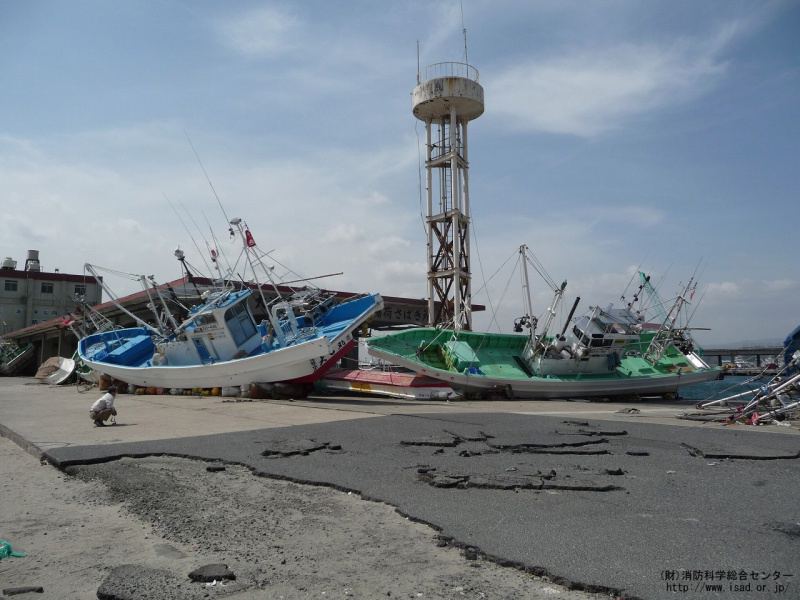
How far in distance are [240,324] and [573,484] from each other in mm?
19558

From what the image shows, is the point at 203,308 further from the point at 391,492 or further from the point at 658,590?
the point at 658,590

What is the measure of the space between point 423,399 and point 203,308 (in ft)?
30.7


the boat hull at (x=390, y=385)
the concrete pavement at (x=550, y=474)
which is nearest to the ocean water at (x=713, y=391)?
the concrete pavement at (x=550, y=474)

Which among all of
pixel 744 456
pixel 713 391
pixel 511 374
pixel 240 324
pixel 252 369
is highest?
pixel 240 324

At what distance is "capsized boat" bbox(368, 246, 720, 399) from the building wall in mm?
48508

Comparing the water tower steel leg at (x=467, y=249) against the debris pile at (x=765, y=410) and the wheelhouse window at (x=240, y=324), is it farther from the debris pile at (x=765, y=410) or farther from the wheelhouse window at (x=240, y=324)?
the debris pile at (x=765, y=410)

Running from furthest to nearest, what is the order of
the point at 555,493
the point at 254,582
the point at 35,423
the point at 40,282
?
the point at 40,282 → the point at 35,423 → the point at 555,493 → the point at 254,582

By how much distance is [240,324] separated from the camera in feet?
80.7

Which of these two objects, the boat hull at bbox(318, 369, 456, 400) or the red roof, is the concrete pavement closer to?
the boat hull at bbox(318, 369, 456, 400)

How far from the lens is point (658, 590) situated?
13.3ft

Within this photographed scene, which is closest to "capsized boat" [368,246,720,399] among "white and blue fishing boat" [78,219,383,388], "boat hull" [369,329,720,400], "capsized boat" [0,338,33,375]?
"boat hull" [369,329,720,400]

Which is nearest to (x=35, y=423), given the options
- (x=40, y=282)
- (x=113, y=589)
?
(x=113, y=589)

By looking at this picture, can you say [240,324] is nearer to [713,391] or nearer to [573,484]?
[573,484]

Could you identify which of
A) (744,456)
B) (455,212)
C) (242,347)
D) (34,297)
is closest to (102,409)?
(744,456)
